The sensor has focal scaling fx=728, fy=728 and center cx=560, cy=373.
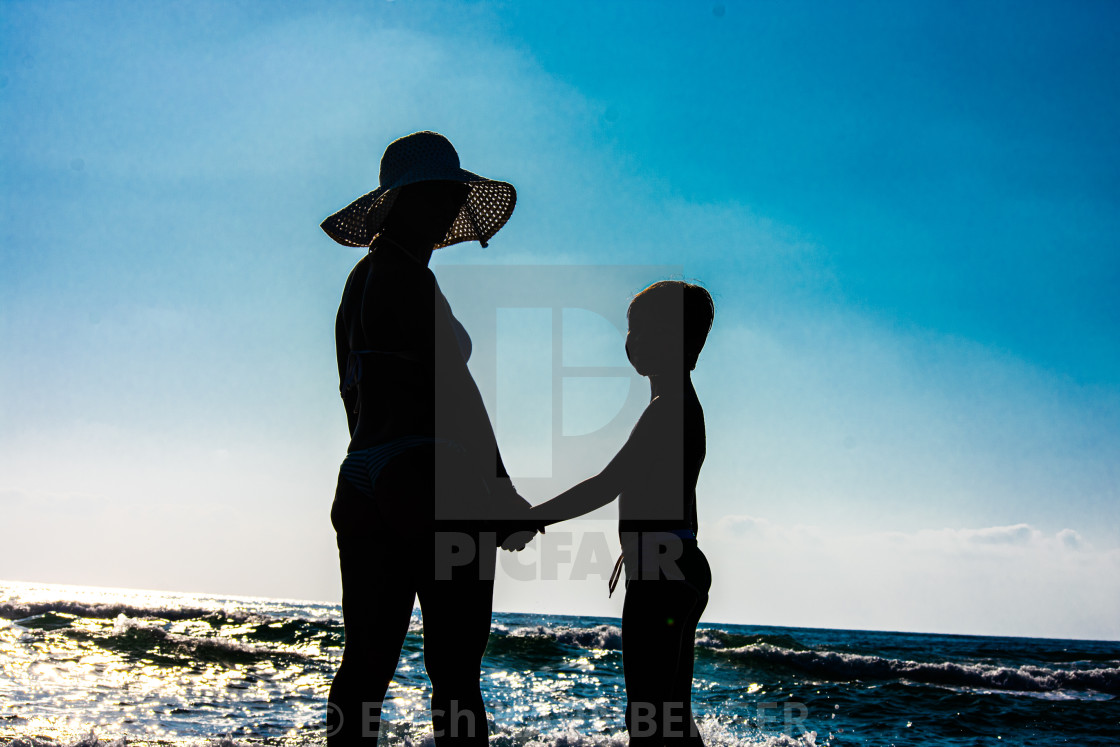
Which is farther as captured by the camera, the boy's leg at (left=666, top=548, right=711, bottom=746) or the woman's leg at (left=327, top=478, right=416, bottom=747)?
the boy's leg at (left=666, top=548, right=711, bottom=746)

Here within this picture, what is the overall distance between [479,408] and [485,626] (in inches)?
23.6

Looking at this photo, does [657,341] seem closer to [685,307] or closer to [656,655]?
[685,307]

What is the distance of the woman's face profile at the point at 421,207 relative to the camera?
6.94 feet

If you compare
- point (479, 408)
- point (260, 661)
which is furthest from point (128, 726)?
point (479, 408)

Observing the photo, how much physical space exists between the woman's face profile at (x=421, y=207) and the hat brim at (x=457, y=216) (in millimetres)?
26

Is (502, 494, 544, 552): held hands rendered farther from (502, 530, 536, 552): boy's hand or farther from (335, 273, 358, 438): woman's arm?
(335, 273, 358, 438): woman's arm

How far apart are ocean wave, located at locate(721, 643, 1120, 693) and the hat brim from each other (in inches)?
645

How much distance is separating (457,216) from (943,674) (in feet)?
64.8

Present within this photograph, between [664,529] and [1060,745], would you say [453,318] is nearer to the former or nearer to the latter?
[664,529]

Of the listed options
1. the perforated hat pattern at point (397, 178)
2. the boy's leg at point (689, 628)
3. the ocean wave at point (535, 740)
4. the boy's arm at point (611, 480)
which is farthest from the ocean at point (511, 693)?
the perforated hat pattern at point (397, 178)

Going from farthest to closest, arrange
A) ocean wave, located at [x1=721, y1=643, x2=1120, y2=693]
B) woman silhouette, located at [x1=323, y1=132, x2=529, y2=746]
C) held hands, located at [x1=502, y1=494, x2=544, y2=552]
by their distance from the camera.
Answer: ocean wave, located at [x1=721, y1=643, x2=1120, y2=693] < held hands, located at [x1=502, y1=494, x2=544, y2=552] < woman silhouette, located at [x1=323, y1=132, x2=529, y2=746]

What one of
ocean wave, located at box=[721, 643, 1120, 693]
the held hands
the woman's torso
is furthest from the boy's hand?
ocean wave, located at box=[721, 643, 1120, 693]

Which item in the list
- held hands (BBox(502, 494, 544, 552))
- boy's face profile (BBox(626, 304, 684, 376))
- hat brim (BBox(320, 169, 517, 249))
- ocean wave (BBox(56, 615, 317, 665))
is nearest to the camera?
held hands (BBox(502, 494, 544, 552))

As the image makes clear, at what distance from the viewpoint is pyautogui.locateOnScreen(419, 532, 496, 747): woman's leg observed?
1894 millimetres
